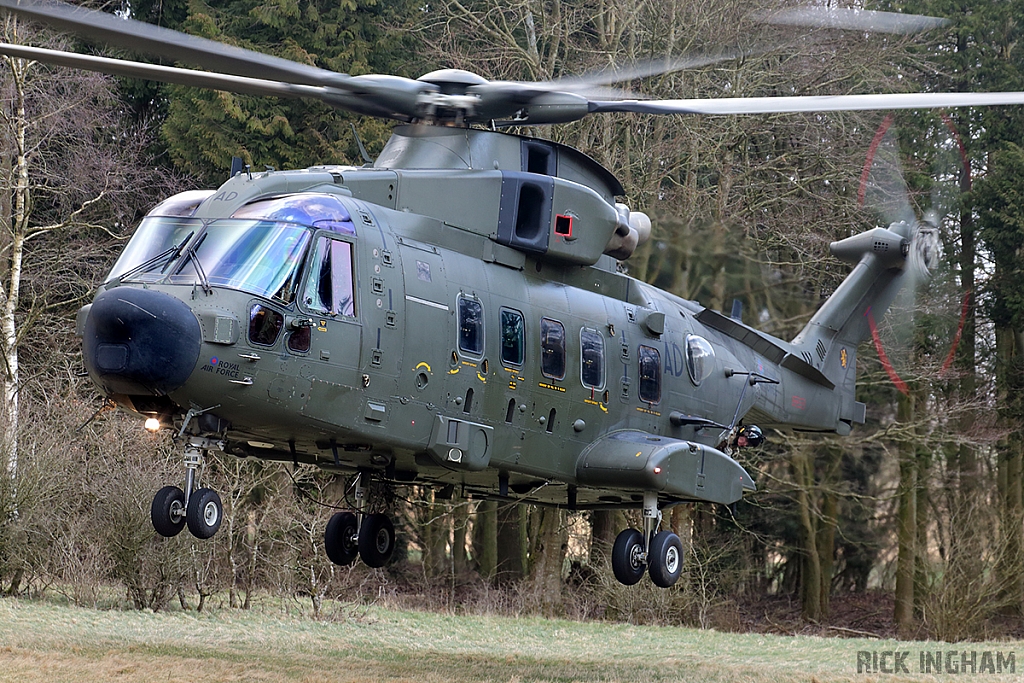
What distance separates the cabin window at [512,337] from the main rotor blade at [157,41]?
2.78 meters

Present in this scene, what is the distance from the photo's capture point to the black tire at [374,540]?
14203 mm

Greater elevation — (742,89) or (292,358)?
(742,89)

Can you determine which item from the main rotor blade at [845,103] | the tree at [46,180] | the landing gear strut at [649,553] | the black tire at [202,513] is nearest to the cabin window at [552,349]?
the landing gear strut at [649,553]

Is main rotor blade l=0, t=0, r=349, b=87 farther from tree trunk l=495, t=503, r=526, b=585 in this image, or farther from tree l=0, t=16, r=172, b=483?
tree trunk l=495, t=503, r=526, b=585

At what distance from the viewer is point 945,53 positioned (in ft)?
88.3

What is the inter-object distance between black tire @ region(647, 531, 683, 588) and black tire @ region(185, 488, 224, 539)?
15.7 ft

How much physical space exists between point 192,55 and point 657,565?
694cm

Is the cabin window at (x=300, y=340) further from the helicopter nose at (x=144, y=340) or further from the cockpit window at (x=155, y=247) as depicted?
the cockpit window at (x=155, y=247)

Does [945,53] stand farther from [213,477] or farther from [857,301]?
[213,477]

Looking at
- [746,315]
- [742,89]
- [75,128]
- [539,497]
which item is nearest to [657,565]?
[539,497]

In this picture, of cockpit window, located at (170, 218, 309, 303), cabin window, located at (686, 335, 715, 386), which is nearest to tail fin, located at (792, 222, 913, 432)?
cabin window, located at (686, 335, 715, 386)

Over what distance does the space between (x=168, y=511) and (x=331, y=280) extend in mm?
2436

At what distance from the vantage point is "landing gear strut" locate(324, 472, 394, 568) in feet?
46.6

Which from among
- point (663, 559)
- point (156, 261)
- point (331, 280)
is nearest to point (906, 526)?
point (663, 559)
